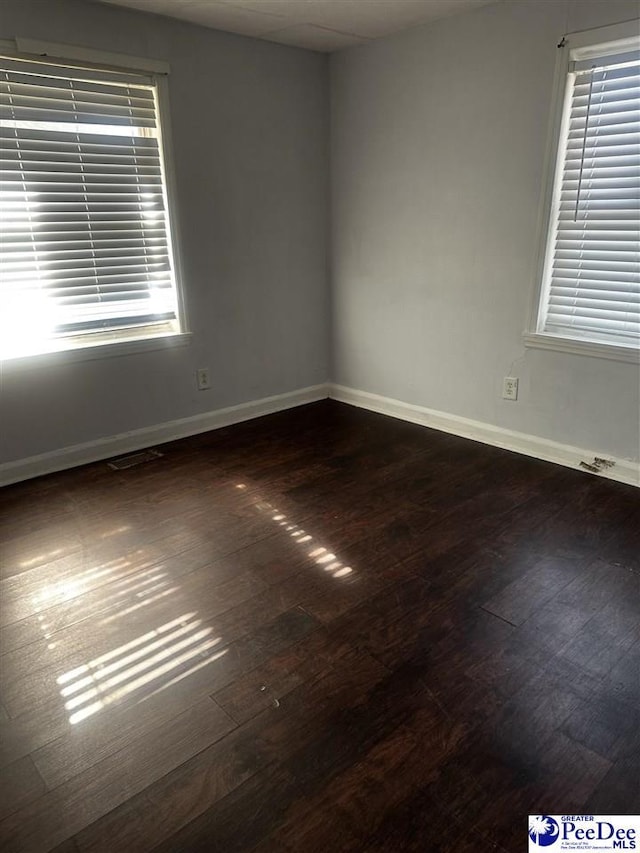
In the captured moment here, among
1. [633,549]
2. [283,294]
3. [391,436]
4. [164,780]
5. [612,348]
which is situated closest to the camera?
[164,780]

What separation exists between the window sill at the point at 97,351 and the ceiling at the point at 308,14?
1612mm

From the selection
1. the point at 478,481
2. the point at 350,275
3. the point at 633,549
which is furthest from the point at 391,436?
the point at 633,549

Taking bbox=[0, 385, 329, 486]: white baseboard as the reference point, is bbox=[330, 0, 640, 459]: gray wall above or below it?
above

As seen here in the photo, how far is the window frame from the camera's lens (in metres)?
2.63

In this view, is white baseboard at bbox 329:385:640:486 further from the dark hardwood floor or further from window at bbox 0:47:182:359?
window at bbox 0:47:182:359

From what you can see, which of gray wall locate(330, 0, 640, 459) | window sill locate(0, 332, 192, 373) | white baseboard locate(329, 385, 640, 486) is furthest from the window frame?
white baseboard locate(329, 385, 640, 486)

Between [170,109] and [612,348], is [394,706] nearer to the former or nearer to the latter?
[612,348]

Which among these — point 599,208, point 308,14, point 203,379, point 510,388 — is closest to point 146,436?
point 203,379

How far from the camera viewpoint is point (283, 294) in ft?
12.7

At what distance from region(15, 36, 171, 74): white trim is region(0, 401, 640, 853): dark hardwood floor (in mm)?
2013

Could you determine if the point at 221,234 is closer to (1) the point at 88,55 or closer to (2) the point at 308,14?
(1) the point at 88,55

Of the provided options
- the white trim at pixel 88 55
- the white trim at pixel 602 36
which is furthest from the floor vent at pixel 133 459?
the white trim at pixel 602 36

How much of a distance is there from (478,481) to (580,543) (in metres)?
0.65

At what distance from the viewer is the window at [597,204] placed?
2.53 metres
